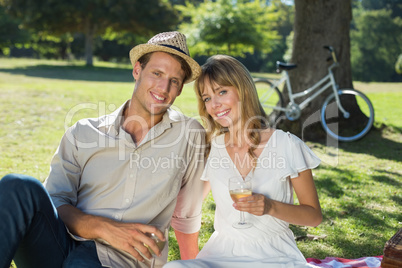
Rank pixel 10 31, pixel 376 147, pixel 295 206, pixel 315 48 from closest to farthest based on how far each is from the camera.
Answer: pixel 295 206
pixel 376 147
pixel 315 48
pixel 10 31

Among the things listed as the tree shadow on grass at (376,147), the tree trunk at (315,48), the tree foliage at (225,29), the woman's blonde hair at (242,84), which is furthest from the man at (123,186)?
the tree foliage at (225,29)

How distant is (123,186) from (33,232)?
0.66 m

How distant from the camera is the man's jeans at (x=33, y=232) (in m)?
2.27

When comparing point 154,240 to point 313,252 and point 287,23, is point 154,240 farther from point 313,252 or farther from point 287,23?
point 287,23

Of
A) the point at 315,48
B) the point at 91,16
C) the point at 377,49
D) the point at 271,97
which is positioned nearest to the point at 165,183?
the point at 271,97

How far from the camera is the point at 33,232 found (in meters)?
2.44

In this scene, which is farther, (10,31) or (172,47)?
(10,31)

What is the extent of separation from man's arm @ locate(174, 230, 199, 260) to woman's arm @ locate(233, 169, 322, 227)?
3.09ft

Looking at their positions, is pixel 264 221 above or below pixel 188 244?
above

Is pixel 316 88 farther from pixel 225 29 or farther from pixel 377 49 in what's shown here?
pixel 377 49

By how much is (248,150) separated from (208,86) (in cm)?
52

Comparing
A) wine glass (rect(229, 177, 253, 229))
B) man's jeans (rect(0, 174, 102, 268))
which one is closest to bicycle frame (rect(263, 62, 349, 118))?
wine glass (rect(229, 177, 253, 229))

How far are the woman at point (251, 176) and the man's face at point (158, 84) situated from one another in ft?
0.65

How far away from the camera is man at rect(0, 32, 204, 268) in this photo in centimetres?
248
